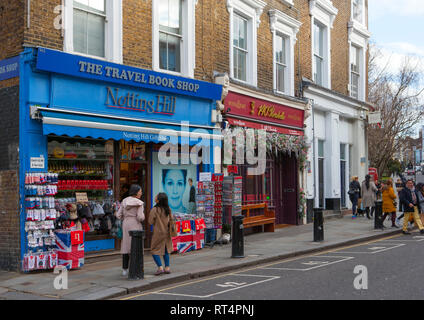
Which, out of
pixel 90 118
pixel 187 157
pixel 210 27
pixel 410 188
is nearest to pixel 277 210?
pixel 410 188

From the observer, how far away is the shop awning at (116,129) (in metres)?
9.84

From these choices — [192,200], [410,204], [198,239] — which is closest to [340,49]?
[410,204]

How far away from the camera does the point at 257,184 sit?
1670cm

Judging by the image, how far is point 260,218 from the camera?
52.9ft

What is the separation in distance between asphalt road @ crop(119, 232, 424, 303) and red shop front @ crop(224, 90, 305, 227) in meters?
5.24

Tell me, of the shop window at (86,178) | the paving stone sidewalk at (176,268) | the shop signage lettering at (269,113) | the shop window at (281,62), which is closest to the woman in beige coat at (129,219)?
the paving stone sidewalk at (176,268)

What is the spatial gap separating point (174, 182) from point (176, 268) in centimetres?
366

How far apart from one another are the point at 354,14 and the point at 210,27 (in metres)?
12.3

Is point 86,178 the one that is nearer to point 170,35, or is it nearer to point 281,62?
point 170,35

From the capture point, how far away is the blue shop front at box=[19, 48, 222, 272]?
32.0 feet

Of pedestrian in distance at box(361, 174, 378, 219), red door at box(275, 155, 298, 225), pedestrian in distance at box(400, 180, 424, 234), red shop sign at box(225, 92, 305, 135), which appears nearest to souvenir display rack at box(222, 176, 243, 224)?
red shop sign at box(225, 92, 305, 135)

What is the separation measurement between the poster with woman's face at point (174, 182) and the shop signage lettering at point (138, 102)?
3.85 feet

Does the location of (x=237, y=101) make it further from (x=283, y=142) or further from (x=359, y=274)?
(x=359, y=274)

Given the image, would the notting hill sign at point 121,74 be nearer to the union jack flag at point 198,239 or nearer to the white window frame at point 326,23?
the union jack flag at point 198,239
